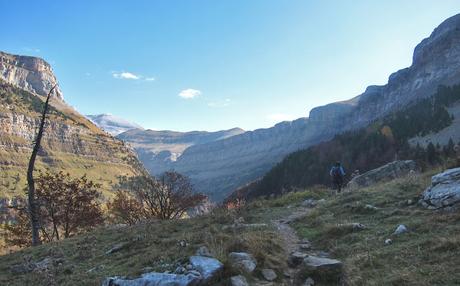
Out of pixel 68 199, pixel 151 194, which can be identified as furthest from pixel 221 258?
pixel 68 199

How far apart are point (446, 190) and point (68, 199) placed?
3520cm

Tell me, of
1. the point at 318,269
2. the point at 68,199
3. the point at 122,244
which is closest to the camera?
the point at 318,269

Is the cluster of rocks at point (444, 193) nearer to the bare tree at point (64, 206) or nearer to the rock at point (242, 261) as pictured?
the rock at point (242, 261)

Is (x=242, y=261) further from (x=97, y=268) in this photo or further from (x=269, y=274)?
(x=97, y=268)

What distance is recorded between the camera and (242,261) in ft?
31.1

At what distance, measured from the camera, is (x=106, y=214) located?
5044 centimetres

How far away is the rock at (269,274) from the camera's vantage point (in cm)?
916

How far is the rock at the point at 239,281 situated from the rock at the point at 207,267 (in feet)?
1.21

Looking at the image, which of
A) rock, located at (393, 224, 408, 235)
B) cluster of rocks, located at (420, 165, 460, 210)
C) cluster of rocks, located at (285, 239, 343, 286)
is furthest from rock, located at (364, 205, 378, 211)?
cluster of rocks, located at (285, 239, 343, 286)

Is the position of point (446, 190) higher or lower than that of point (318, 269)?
higher

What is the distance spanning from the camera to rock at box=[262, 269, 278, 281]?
30.1ft

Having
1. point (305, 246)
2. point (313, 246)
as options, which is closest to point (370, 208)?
point (313, 246)

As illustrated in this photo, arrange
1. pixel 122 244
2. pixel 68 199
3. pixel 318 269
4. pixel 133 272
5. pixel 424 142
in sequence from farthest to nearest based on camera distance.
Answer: pixel 424 142 → pixel 68 199 → pixel 122 244 → pixel 133 272 → pixel 318 269

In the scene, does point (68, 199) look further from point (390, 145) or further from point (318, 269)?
point (390, 145)
